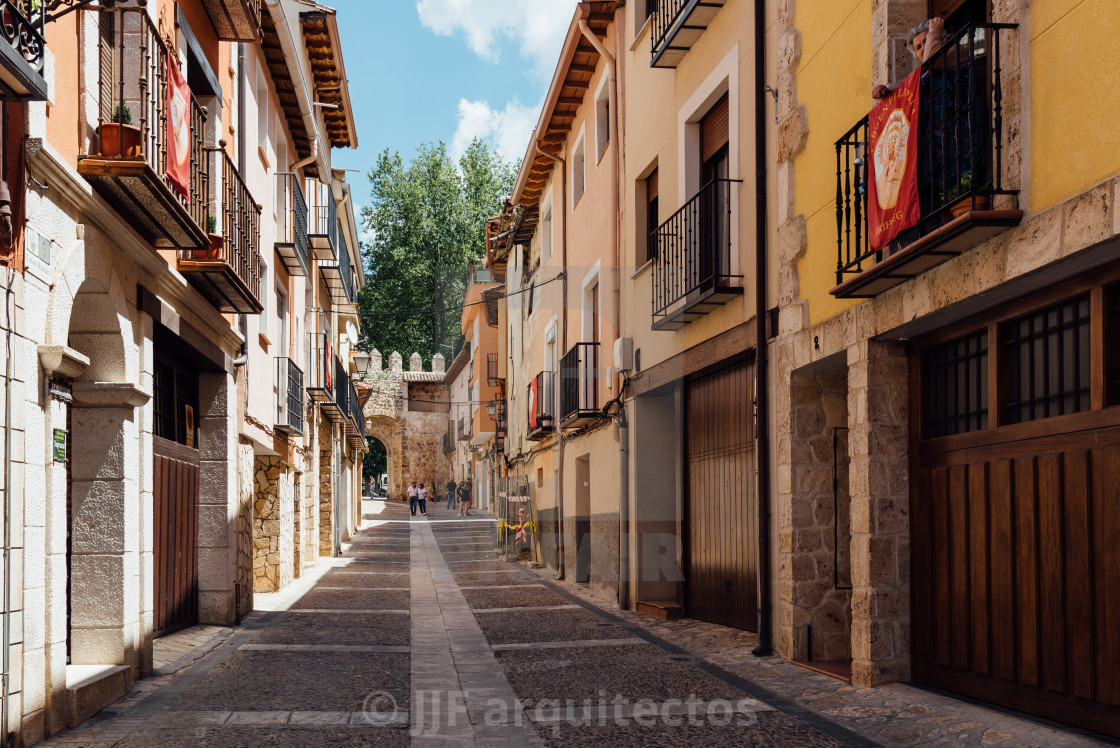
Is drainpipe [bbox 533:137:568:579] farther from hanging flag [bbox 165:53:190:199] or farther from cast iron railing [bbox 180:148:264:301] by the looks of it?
hanging flag [bbox 165:53:190:199]

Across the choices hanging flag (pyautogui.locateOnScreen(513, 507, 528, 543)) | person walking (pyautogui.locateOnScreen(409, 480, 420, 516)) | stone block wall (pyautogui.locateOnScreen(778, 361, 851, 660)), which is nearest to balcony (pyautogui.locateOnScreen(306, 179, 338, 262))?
hanging flag (pyautogui.locateOnScreen(513, 507, 528, 543))

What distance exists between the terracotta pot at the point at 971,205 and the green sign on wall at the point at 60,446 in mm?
4959

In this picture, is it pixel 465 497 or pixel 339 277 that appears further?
pixel 465 497

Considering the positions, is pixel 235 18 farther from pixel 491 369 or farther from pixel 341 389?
pixel 491 369

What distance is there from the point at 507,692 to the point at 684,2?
684cm

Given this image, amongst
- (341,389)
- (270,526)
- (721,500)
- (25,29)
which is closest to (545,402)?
(270,526)

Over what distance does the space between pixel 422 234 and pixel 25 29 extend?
4496 cm

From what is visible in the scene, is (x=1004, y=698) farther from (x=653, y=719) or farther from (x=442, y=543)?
(x=442, y=543)

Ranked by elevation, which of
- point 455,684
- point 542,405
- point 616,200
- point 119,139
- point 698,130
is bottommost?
point 455,684

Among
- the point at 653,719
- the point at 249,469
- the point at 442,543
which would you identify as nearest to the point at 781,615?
the point at 653,719

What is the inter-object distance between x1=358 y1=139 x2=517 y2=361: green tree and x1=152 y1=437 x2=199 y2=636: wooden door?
3851 cm

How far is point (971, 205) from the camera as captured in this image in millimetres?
5613

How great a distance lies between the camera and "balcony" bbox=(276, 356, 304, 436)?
1498 cm

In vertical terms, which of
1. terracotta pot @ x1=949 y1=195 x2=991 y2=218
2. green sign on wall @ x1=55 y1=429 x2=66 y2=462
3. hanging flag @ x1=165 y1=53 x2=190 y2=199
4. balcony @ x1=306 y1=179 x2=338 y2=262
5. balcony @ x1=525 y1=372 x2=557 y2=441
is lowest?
green sign on wall @ x1=55 y1=429 x2=66 y2=462
